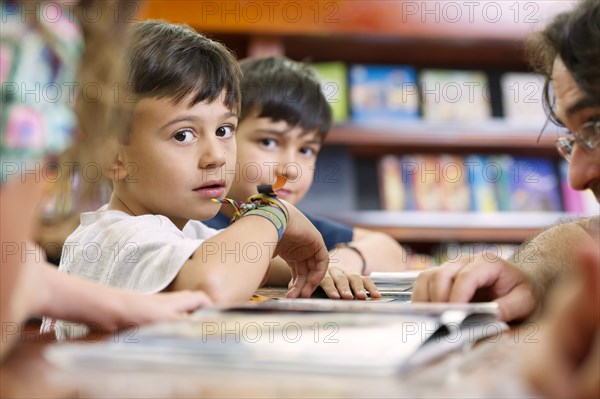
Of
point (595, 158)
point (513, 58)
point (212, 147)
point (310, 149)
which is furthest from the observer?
point (513, 58)

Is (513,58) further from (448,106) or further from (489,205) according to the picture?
(489,205)

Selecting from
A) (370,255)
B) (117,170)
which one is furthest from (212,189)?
(370,255)

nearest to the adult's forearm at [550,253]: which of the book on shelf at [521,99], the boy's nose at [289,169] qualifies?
the boy's nose at [289,169]

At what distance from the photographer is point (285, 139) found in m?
1.84

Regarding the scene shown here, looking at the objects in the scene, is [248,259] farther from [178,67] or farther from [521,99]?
[521,99]

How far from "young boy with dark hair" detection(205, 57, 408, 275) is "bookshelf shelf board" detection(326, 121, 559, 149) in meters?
1.06

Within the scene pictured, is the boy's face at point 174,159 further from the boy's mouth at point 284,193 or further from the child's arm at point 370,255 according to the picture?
the boy's mouth at point 284,193

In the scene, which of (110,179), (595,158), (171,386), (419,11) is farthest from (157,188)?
(419,11)

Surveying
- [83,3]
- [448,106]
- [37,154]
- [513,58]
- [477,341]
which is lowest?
[477,341]

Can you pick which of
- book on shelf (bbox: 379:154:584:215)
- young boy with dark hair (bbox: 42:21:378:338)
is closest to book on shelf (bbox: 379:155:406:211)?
book on shelf (bbox: 379:154:584:215)

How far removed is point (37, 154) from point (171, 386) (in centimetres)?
19

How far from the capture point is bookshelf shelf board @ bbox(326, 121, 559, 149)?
2992 millimetres

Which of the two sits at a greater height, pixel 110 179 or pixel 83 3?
pixel 83 3

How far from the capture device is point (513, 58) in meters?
3.26
